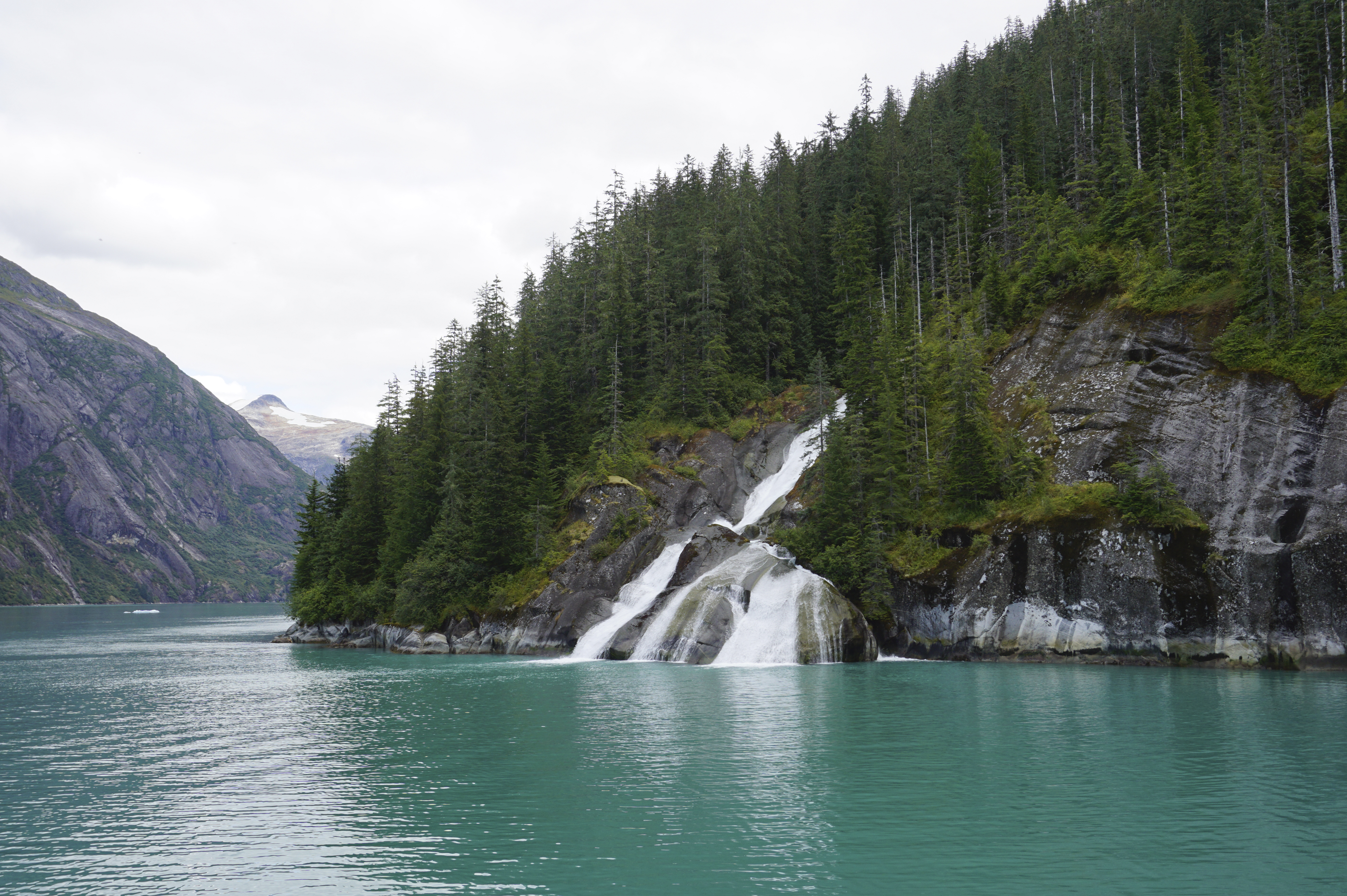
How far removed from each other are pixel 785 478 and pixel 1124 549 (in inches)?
1122

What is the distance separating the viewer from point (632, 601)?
188 feet

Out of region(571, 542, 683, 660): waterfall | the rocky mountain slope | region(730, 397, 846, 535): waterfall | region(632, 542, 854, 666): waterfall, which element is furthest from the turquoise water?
region(730, 397, 846, 535): waterfall

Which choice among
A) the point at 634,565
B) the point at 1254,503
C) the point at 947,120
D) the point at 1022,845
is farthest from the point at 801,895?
the point at 947,120

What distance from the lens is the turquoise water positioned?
13.5m

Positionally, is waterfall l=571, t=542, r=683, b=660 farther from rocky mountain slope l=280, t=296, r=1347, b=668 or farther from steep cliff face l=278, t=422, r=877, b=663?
rocky mountain slope l=280, t=296, r=1347, b=668

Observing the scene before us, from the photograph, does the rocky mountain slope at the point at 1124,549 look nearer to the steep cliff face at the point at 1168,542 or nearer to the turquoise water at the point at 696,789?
the steep cliff face at the point at 1168,542

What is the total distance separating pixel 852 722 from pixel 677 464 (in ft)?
141

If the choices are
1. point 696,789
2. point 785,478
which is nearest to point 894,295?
point 785,478

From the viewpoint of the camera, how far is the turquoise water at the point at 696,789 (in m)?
13.5

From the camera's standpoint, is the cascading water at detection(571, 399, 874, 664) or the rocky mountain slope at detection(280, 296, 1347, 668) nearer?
the rocky mountain slope at detection(280, 296, 1347, 668)

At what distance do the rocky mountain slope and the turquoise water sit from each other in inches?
171

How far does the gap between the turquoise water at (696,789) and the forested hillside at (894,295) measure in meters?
20.0

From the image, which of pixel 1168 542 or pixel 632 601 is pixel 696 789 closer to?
pixel 1168 542

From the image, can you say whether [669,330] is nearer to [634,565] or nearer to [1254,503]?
[634,565]
